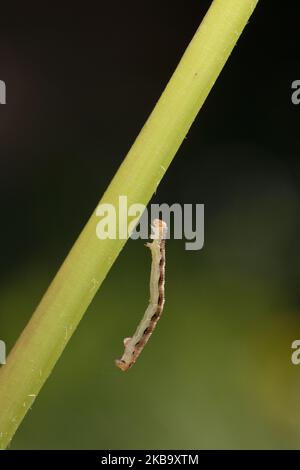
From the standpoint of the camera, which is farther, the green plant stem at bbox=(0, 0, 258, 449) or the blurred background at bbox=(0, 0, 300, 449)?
the blurred background at bbox=(0, 0, 300, 449)

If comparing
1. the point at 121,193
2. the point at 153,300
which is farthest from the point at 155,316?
the point at 121,193

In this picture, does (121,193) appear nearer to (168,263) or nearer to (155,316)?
(155,316)

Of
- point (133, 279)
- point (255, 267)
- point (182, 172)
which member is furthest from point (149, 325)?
point (182, 172)

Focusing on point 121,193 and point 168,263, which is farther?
point 168,263

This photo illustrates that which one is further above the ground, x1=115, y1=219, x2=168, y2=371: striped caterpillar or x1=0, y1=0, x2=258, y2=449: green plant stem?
x1=115, y1=219, x2=168, y2=371: striped caterpillar

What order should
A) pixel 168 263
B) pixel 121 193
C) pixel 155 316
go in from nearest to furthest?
pixel 121 193
pixel 155 316
pixel 168 263

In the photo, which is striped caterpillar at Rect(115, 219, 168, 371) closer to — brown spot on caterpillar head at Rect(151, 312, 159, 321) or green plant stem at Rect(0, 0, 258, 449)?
brown spot on caterpillar head at Rect(151, 312, 159, 321)

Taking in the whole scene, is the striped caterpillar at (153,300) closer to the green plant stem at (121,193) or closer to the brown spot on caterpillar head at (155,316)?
the brown spot on caterpillar head at (155,316)

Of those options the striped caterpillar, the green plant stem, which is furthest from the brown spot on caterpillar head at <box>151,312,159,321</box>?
the green plant stem
